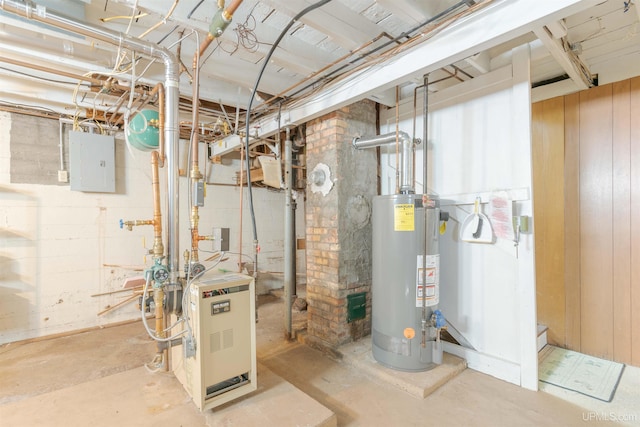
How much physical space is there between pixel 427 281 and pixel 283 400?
129 cm

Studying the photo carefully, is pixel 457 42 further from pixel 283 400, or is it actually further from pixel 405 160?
pixel 283 400

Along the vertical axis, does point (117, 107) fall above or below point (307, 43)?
below

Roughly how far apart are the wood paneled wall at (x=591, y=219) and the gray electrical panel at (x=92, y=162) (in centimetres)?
459

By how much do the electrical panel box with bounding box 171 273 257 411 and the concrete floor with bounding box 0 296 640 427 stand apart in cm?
9

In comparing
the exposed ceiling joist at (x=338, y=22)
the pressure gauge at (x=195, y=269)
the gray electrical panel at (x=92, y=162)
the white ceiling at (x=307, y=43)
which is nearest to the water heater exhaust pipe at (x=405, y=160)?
the white ceiling at (x=307, y=43)

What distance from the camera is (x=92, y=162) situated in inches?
135

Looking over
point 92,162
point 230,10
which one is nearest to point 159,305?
point 230,10

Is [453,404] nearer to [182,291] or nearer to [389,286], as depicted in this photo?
[389,286]

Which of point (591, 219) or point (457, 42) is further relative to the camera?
point (591, 219)

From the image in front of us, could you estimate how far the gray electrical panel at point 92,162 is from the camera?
3.33m

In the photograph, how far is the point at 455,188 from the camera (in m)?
2.56

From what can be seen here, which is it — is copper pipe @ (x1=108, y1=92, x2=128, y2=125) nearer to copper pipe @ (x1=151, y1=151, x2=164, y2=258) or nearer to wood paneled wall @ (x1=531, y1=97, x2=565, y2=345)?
copper pipe @ (x1=151, y1=151, x2=164, y2=258)

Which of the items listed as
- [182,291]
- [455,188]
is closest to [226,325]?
[182,291]

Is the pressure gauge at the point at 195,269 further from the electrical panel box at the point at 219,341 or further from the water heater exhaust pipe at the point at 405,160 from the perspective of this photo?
the water heater exhaust pipe at the point at 405,160
